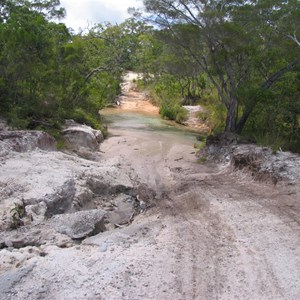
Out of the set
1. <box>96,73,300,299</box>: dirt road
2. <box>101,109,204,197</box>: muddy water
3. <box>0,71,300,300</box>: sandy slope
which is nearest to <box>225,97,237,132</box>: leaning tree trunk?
<box>101,109,204,197</box>: muddy water

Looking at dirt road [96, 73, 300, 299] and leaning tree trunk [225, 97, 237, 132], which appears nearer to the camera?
dirt road [96, 73, 300, 299]

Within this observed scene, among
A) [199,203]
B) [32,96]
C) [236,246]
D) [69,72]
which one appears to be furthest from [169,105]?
[236,246]

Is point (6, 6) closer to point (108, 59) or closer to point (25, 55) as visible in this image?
point (108, 59)

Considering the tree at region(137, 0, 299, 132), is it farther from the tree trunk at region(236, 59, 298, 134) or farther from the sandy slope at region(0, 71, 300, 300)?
the sandy slope at region(0, 71, 300, 300)

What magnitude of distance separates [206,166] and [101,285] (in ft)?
27.2

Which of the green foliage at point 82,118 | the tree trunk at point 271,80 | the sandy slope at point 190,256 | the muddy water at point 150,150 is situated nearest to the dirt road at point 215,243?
the sandy slope at point 190,256

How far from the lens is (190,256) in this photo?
514cm

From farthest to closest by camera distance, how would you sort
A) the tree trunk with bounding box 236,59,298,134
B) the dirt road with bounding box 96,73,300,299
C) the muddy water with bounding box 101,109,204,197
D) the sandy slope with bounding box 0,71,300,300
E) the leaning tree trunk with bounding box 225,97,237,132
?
the leaning tree trunk with bounding box 225,97,237,132 → the tree trunk with bounding box 236,59,298,134 → the muddy water with bounding box 101,109,204,197 → the dirt road with bounding box 96,73,300,299 → the sandy slope with bounding box 0,71,300,300

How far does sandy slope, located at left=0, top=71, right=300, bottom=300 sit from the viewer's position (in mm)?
4289

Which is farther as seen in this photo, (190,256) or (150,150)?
(150,150)

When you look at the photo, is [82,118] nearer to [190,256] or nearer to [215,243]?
[215,243]

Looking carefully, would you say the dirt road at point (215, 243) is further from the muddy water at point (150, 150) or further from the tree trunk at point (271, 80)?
the tree trunk at point (271, 80)

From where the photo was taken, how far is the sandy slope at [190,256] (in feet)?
14.1

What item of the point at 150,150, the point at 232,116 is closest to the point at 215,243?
the point at 150,150
